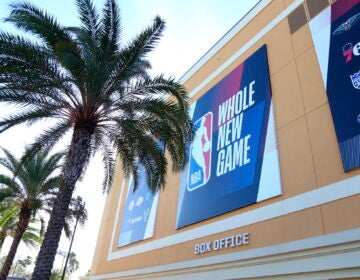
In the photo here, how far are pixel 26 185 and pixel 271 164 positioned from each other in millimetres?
14579

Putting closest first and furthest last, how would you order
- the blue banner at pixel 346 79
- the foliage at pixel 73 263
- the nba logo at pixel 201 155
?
the blue banner at pixel 346 79 → the nba logo at pixel 201 155 → the foliage at pixel 73 263

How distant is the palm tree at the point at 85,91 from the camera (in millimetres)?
9883

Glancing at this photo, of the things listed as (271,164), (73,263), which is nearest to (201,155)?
(271,164)

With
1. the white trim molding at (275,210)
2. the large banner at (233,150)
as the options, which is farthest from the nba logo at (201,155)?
the white trim molding at (275,210)

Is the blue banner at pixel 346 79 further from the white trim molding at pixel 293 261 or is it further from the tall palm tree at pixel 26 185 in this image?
the tall palm tree at pixel 26 185

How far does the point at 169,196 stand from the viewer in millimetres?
16844

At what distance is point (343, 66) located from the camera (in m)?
9.76

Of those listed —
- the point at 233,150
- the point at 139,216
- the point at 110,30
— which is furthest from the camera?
the point at 139,216

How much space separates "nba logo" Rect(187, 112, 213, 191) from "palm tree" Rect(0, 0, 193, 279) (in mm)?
2644

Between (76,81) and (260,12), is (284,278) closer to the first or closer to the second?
(76,81)

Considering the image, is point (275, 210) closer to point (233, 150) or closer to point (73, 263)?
point (233, 150)

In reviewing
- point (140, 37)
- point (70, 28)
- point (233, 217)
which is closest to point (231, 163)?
point (233, 217)

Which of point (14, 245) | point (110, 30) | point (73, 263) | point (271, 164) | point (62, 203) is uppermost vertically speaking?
point (73, 263)

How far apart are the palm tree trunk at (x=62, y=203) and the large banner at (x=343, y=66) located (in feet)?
25.0
